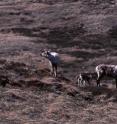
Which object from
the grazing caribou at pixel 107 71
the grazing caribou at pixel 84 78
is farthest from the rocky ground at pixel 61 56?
the grazing caribou at pixel 107 71

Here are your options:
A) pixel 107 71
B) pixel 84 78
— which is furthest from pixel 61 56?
pixel 107 71

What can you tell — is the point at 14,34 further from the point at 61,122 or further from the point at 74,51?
the point at 61,122

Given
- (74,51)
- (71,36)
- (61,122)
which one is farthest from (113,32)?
(61,122)

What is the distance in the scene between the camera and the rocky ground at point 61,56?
2409 cm

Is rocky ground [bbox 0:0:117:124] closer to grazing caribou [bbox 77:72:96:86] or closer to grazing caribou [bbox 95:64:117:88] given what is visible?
grazing caribou [bbox 77:72:96:86]

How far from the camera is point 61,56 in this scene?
4838 cm

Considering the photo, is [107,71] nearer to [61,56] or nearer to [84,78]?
[84,78]

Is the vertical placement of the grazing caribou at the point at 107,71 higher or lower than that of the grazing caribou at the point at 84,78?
higher

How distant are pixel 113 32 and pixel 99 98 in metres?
30.6

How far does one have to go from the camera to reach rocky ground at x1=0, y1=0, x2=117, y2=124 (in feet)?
79.0

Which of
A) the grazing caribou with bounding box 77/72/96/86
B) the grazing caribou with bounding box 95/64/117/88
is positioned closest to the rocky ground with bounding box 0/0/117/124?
the grazing caribou with bounding box 77/72/96/86

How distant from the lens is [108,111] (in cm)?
2564

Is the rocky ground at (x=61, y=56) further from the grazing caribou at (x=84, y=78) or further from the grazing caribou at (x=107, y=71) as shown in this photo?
the grazing caribou at (x=107, y=71)

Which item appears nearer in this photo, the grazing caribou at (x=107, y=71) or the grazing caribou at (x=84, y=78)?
the grazing caribou at (x=107, y=71)
